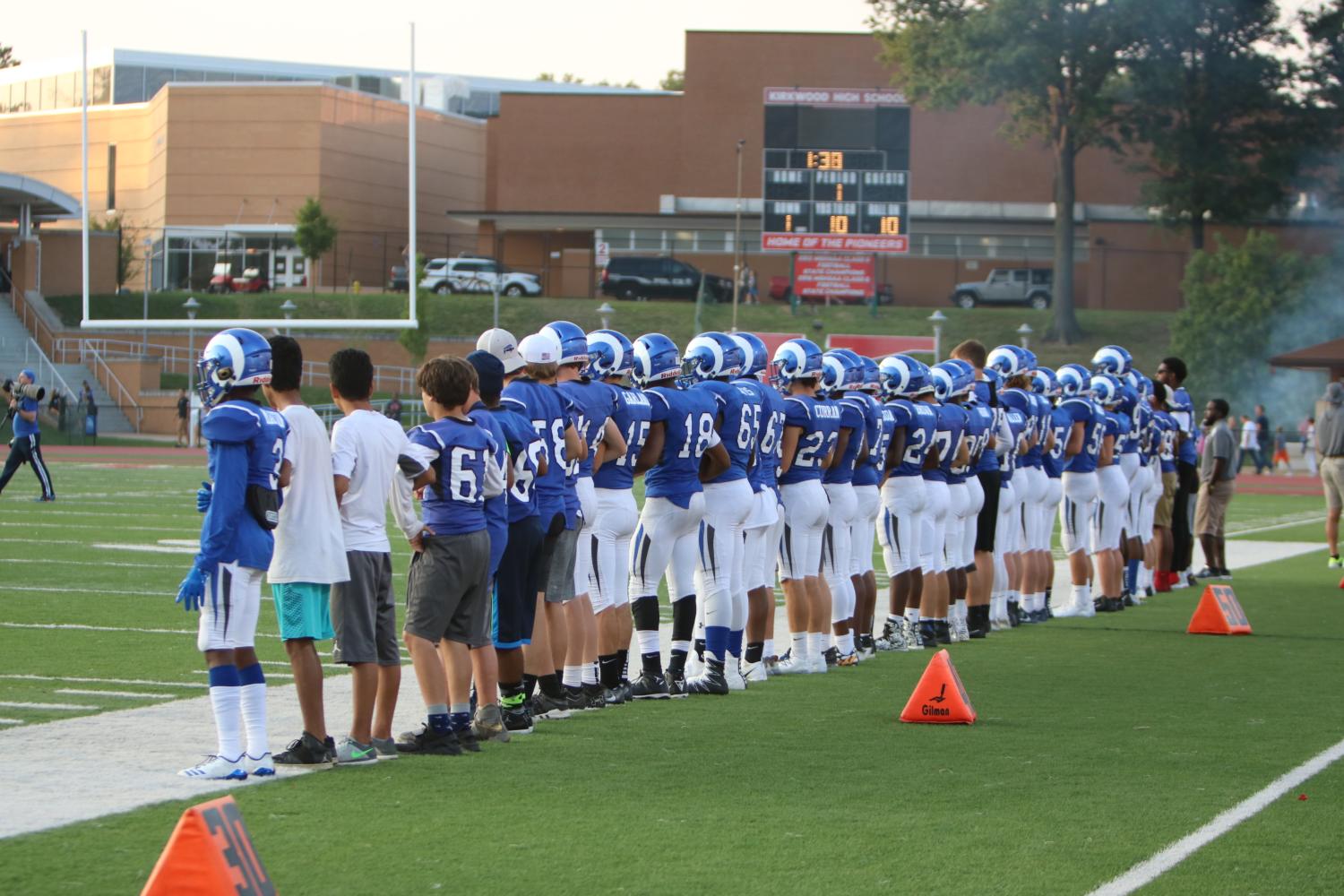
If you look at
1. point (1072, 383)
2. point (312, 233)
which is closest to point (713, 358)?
point (1072, 383)

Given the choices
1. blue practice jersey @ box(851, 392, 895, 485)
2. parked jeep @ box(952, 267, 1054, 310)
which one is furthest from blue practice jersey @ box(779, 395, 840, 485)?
parked jeep @ box(952, 267, 1054, 310)

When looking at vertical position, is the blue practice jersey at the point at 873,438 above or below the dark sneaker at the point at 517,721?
above

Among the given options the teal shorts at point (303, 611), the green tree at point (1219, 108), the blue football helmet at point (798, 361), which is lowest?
the teal shorts at point (303, 611)

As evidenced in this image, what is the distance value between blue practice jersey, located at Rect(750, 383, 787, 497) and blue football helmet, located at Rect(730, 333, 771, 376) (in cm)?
12

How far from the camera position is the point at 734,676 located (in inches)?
396

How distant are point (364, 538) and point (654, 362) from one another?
283cm

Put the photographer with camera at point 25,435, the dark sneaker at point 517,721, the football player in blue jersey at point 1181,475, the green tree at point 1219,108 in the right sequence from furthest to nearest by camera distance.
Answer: the green tree at point 1219,108
the photographer with camera at point 25,435
the football player in blue jersey at point 1181,475
the dark sneaker at point 517,721

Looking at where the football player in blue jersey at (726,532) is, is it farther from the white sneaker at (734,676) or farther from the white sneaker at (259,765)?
the white sneaker at (259,765)

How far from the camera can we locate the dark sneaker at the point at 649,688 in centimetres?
960

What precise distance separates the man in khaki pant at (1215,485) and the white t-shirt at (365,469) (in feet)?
36.3

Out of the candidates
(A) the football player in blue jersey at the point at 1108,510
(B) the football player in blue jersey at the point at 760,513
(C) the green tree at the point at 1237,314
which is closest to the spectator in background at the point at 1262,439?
(C) the green tree at the point at 1237,314

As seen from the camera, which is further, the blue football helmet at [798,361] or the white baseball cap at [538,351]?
the blue football helmet at [798,361]

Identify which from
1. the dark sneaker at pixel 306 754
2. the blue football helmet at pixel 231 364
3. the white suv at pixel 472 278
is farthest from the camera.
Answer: the white suv at pixel 472 278

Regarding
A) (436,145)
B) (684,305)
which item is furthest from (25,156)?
(684,305)
